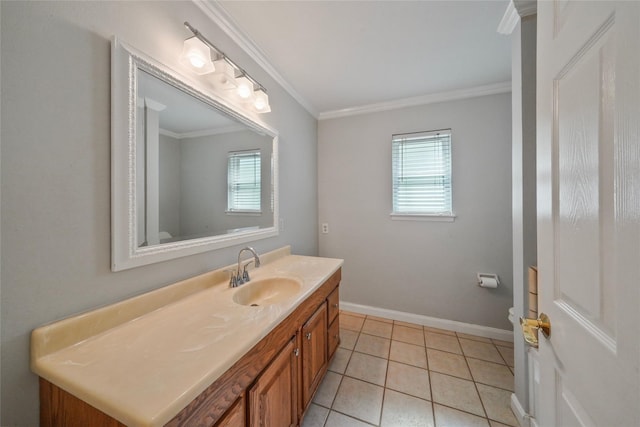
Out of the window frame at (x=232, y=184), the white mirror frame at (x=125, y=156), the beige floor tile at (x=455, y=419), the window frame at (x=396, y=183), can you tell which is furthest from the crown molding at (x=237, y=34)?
the beige floor tile at (x=455, y=419)

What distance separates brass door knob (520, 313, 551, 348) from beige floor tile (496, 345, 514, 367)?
61.9 inches

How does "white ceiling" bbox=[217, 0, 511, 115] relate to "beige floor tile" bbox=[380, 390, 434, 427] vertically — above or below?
above

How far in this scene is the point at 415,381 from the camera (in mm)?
1542

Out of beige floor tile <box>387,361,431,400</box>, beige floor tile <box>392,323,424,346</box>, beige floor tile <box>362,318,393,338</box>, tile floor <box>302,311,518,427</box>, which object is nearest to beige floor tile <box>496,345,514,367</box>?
tile floor <box>302,311,518,427</box>

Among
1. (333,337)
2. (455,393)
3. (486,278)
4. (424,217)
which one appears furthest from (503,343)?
(333,337)

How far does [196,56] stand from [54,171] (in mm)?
768

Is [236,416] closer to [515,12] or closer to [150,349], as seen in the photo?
[150,349]

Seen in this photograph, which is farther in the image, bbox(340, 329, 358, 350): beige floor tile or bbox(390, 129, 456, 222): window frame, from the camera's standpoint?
bbox(390, 129, 456, 222): window frame

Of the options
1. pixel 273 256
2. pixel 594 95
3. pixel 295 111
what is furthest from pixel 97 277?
pixel 295 111

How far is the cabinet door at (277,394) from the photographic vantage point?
792 mm

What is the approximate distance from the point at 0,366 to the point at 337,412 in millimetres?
1462

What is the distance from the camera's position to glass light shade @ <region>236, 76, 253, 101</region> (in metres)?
1.34

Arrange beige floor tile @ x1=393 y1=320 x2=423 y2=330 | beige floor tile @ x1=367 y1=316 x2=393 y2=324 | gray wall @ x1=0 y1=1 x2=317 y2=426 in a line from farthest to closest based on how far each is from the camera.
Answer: beige floor tile @ x1=367 y1=316 x2=393 y2=324 → beige floor tile @ x1=393 y1=320 x2=423 y2=330 → gray wall @ x1=0 y1=1 x2=317 y2=426

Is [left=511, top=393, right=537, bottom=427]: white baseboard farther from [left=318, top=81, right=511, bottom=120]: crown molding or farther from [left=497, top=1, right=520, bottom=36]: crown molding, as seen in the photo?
[left=318, top=81, right=511, bottom=120]: crown molding
